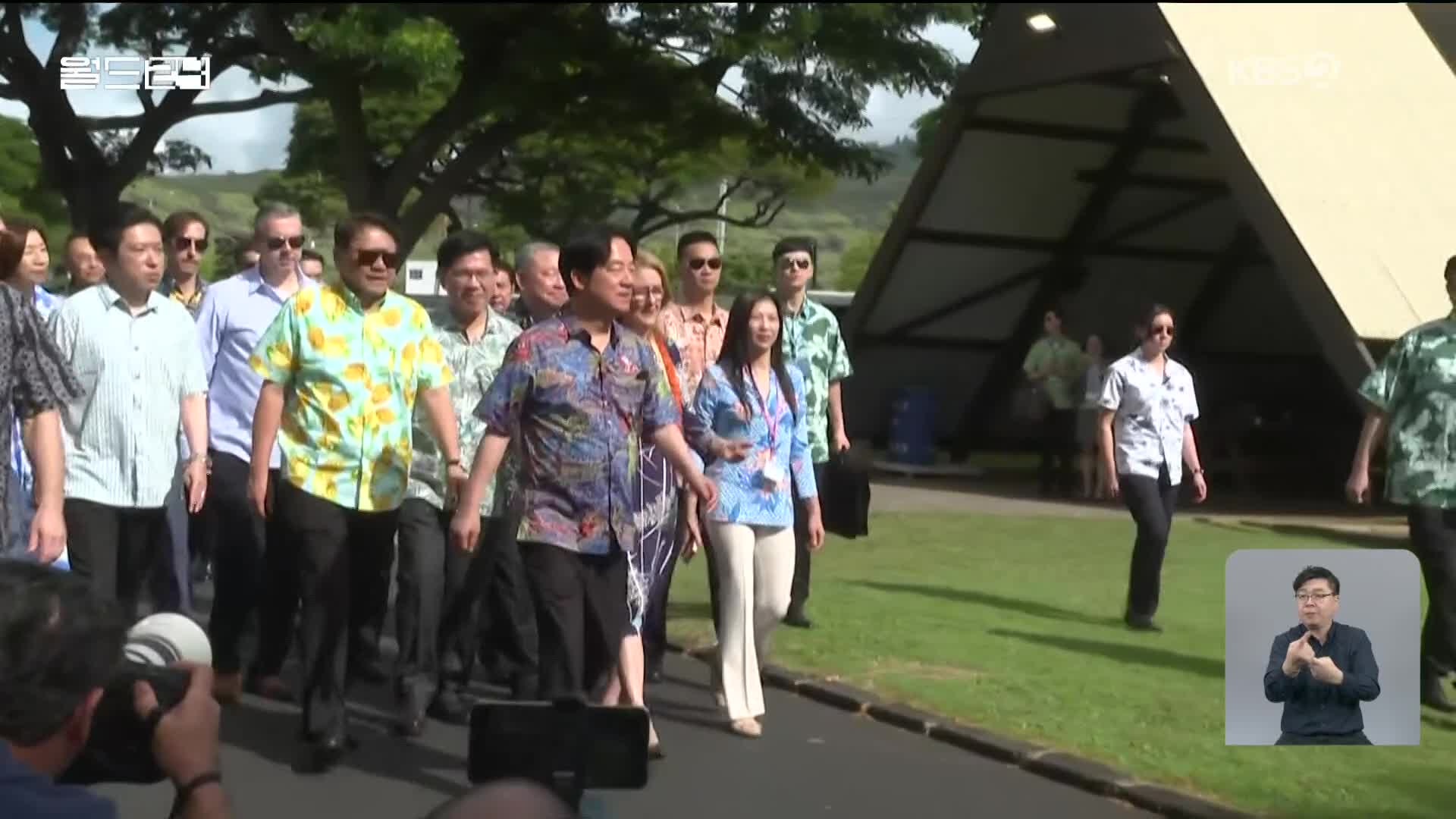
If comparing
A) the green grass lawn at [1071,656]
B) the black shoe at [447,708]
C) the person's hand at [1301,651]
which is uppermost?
the person's hand at [1301,651]

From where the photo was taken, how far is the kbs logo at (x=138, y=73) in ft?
10.1

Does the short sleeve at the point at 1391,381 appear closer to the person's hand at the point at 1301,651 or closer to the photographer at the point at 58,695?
the person's hand at the point at 1301,651

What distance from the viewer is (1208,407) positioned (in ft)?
79.4

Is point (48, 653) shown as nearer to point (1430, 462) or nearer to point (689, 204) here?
point (689, 204)

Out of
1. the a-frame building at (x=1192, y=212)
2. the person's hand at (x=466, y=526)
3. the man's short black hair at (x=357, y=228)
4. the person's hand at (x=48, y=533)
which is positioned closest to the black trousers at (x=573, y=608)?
the person's hand at (x=466, y=526)

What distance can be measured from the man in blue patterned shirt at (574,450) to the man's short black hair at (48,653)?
3877 mm

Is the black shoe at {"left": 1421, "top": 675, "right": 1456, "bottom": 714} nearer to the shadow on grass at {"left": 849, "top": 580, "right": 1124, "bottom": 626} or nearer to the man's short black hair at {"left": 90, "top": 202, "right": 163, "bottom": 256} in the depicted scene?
the shadow on grass at {"left": 849, "top": 580, "right": 1124, "bottom": 626}

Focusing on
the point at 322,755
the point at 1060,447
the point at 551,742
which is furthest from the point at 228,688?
the point at 1060,447

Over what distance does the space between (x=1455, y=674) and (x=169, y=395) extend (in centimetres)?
577

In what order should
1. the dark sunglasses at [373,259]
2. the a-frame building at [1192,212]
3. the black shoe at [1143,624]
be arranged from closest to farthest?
the dark sunglasses at [373,259]
the black shoe at [1143,624]
the a-frame building at [1192,212]

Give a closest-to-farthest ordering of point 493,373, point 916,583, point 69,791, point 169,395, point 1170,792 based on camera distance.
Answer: point 69,791
point 1170,792
point 169,395
point 493,373
point 916,583

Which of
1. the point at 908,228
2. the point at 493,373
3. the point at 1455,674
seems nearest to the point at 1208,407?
the point at 908,228

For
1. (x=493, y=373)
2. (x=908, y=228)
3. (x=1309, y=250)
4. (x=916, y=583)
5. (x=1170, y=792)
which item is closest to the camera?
(x=1170, y=792)

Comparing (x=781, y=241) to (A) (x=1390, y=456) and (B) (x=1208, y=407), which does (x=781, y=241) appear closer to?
(A) (x=1390, y=456)
